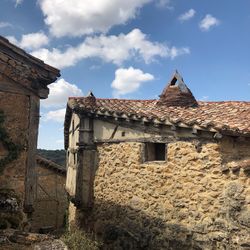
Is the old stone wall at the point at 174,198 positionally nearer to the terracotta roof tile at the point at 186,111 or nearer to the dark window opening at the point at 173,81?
the terracotta roof tile at the point at 186,111

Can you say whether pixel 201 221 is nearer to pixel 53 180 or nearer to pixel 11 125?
pixel 11 125

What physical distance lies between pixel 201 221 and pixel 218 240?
63 cm

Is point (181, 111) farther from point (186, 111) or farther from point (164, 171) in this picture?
A: point (164, 171)

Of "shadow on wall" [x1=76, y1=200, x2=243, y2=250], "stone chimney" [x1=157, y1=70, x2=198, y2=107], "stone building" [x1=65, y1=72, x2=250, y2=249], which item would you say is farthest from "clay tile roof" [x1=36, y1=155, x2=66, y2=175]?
"stone chimney" [x1=157, y1=70, x2=198, y2=107]

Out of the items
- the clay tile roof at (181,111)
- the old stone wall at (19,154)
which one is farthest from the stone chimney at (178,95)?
the old stone wall at (19,154)

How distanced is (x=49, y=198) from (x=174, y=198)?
1328cm

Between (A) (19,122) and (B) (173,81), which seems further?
(B) (173,81)

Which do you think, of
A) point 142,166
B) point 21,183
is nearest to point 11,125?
point 21,183

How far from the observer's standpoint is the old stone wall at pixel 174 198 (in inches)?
334

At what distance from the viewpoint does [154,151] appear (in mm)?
11008

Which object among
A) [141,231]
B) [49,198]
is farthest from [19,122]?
[49,198]

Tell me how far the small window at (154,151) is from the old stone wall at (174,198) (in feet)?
0.66

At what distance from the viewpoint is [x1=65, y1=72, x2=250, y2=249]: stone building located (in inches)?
340

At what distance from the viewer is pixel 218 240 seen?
8.65m
